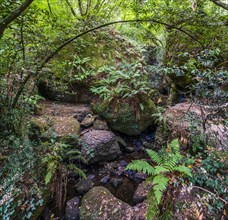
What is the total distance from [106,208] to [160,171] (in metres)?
1.12

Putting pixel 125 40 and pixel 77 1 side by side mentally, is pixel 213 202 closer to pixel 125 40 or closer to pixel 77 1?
pixel 125 40

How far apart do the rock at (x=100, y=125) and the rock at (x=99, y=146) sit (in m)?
0.19

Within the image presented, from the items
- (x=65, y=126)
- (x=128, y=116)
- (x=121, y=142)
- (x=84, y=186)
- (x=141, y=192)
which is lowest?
(x=84, y=186)

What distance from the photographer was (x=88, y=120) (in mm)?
4074

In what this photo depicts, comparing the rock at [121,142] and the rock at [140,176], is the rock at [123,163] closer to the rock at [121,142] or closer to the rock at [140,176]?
the rock at [140,176]

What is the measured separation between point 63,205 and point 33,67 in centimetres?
247

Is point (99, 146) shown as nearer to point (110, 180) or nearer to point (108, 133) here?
point (108, 133)

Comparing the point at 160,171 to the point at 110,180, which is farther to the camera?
the point at 110,180

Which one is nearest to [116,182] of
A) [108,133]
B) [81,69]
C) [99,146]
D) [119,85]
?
[99,146]

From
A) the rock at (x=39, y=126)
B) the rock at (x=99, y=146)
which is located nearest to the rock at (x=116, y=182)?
the rock at (x=99, y=146)

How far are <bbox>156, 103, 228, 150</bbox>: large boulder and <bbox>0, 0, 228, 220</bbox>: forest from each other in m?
0.03

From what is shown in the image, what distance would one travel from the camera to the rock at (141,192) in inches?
105

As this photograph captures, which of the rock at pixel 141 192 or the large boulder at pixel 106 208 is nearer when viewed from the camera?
the large boulder at pixel 106 208

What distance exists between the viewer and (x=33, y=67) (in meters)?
2.34
